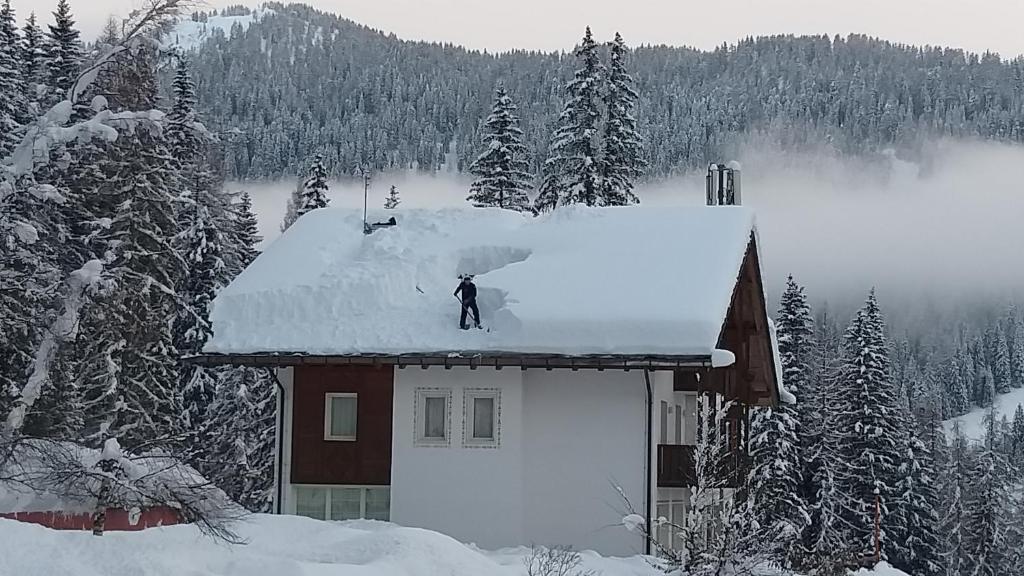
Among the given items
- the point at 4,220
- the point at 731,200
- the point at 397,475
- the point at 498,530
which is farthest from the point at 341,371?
the point at 731,200

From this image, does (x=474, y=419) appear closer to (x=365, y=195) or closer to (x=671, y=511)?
(x=671, y=511)

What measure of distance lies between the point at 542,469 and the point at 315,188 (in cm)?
2501

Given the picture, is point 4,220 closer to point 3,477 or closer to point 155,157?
point 3,477

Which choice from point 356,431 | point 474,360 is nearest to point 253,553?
point 474,360

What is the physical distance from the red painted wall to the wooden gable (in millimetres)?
12701

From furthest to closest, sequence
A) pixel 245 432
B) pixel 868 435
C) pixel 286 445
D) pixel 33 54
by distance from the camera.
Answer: pixel 868 435
pixel 33 54
pixel 245 432
pixel 286 445

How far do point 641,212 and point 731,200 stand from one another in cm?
406

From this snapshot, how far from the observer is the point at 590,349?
23.9m

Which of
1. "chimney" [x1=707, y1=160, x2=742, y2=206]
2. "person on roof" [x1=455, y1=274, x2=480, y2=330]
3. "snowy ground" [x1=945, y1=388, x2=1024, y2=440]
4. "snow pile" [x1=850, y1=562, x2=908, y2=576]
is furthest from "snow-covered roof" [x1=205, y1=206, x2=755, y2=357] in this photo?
"snowy ground" [x1=945, y1=388, x2=1024, y2=440]

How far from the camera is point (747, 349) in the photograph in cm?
3052

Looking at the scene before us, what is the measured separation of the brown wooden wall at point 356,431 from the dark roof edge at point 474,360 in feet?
2.65

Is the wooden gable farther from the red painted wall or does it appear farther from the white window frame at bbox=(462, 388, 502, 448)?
the red painted wall

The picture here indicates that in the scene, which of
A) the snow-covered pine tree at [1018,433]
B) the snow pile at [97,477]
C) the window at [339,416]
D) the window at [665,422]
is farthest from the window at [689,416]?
the snow-covered pine tree at [1018,433]

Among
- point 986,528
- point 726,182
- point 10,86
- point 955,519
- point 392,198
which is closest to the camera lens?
point 726,182
